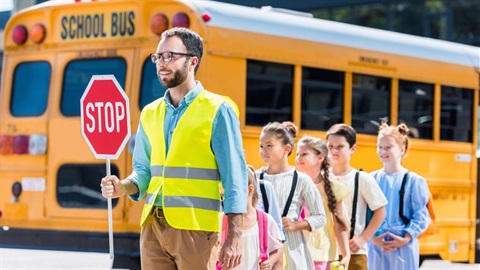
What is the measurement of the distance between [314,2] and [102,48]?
16930mm

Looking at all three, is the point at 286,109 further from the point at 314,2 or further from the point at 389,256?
the point at 314,2

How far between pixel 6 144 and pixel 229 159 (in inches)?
231

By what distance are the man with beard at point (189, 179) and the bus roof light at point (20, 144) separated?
5.41m

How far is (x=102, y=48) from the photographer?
9.17 metres

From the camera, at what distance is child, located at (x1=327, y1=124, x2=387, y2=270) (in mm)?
6531

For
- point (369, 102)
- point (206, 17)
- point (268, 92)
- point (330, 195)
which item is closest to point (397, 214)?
point (330, 195)

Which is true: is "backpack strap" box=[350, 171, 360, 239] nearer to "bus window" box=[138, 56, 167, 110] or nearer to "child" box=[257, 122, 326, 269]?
"child" box=[257, 122, 326, 269]

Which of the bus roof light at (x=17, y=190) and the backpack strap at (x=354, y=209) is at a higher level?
the backpack strap at (x=354, y=209)

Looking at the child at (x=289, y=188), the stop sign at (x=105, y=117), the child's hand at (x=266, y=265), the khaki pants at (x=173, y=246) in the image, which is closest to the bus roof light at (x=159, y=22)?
the child at (x=289, y=188)

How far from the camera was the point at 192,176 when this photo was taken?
4.17 meters

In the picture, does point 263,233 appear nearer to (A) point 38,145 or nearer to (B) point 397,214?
(B) point 397,214

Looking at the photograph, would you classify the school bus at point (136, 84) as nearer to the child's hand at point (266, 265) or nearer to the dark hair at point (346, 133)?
the dark hair at point (346, 133)

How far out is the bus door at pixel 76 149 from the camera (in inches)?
356

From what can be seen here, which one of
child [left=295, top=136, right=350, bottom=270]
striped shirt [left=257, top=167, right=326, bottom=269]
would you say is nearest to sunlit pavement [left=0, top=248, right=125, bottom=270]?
child [left=295, top=136, right=350, bottom=270]
